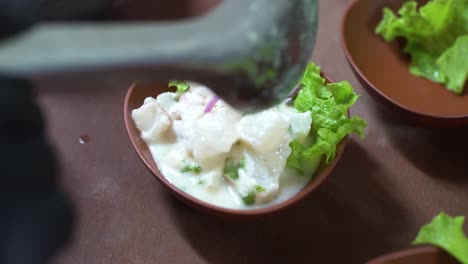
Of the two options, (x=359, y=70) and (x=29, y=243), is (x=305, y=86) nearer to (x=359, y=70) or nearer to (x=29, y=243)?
(x=359, y=70)

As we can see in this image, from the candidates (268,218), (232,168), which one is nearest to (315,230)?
(268,218)

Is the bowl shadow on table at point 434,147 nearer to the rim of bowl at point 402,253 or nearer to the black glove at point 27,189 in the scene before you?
the rim of bowl at point 402,253

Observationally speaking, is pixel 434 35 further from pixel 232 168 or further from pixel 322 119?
pixel 232 168

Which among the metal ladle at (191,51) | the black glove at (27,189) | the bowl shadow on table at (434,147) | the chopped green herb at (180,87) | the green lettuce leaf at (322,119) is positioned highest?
the metal ladle at (191,51)

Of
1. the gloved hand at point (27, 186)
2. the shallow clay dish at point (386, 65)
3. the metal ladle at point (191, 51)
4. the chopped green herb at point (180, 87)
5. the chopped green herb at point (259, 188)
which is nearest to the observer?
the metal ladle at point (191, 51)

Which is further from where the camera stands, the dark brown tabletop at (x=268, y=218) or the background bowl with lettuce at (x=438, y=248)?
the dark brown tabletop at (x=268, y=218)

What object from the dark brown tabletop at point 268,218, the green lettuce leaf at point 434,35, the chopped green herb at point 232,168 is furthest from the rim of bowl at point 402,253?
the green lettuce leaf at point 434,35

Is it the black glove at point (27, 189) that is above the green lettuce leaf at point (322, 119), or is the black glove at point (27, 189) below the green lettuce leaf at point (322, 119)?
above
